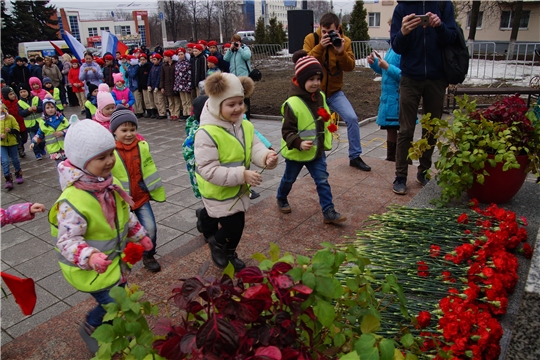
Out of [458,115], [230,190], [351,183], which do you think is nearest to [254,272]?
[230,190]

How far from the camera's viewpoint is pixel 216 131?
3.10 meters

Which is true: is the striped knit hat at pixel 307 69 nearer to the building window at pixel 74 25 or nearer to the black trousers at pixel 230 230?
the black trousers at pixel 230 230

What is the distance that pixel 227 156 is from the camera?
10.3 ft

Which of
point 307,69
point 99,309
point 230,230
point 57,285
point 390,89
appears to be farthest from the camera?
point 390,89

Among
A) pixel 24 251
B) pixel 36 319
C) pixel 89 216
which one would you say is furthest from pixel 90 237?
pixel 24 251

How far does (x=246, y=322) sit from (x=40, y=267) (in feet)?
11.8

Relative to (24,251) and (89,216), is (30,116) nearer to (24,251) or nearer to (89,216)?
(24,251)

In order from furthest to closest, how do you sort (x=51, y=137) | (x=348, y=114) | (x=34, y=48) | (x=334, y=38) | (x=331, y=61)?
(x=34, y=48)
(x=51, y=137)
(x=348, y=114)
(x=331, y=61)
(x=334, y=38)

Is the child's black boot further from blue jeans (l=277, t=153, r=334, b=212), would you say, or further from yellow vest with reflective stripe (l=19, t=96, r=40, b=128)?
yellow vest with reflective stripe (l=19, t=96, r=40, b=128)

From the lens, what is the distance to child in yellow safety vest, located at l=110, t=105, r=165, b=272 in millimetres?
3445

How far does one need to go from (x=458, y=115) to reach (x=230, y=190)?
1.99 m

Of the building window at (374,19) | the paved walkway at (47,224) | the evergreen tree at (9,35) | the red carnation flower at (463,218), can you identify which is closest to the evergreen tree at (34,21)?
the evergreen tree at (9,35)

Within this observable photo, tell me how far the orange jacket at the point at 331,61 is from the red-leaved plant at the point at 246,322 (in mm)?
4397

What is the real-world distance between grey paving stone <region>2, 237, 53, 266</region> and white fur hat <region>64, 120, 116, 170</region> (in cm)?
252
